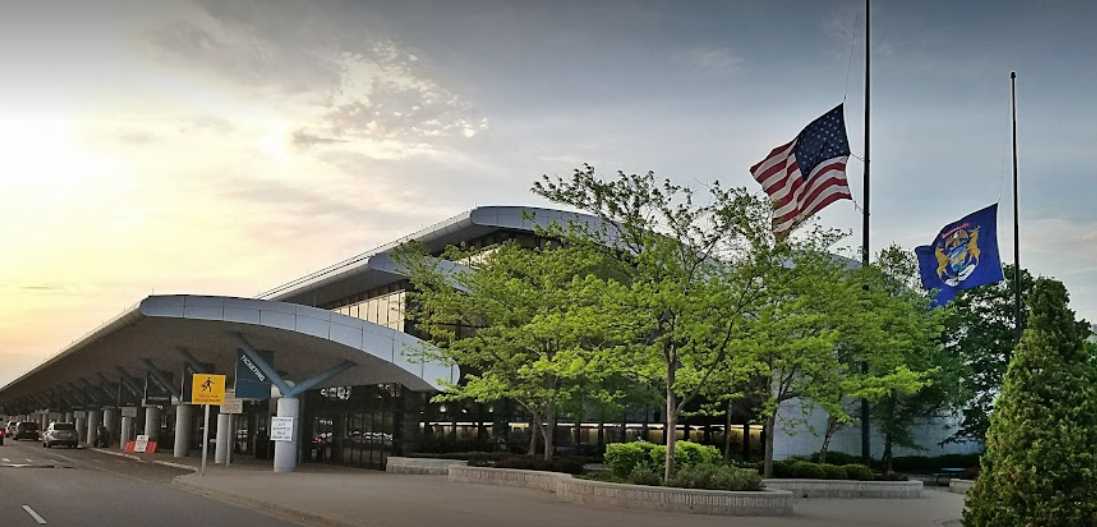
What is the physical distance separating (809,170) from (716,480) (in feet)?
33.9

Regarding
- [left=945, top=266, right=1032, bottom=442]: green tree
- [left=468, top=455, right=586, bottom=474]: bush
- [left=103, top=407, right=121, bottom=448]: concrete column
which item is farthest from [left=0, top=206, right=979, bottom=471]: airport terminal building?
[left=103, top=407, right=121, bottom=448]: concrete column

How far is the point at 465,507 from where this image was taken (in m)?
22.7

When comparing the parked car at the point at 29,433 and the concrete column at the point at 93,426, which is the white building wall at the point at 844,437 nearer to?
the concrete column at the point at 93,426

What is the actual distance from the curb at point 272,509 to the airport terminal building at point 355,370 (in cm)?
904

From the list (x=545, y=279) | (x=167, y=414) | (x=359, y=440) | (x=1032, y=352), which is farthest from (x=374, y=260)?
(x=167, y=414)

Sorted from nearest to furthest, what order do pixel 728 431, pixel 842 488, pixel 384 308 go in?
pixel 842 488
pixel 728 431
pixel 384 308

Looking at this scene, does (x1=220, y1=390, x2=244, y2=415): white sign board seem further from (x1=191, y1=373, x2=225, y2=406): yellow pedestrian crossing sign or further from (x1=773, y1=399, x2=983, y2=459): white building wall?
(x1=773, y1=399, x2=983, y2=459): white building wall

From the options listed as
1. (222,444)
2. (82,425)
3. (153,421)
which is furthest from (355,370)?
(82,425)

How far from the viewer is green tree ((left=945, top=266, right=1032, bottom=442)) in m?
47.0

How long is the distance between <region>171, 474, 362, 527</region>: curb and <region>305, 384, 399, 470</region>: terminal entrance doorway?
1442cm

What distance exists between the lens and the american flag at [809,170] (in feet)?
94.3

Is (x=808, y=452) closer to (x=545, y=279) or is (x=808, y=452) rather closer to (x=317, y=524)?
(x=545, y=279)

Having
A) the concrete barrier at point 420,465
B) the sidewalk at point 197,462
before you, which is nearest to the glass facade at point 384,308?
the concrete barrier at point 420,465

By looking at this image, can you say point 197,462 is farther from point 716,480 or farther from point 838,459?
point 716,480
